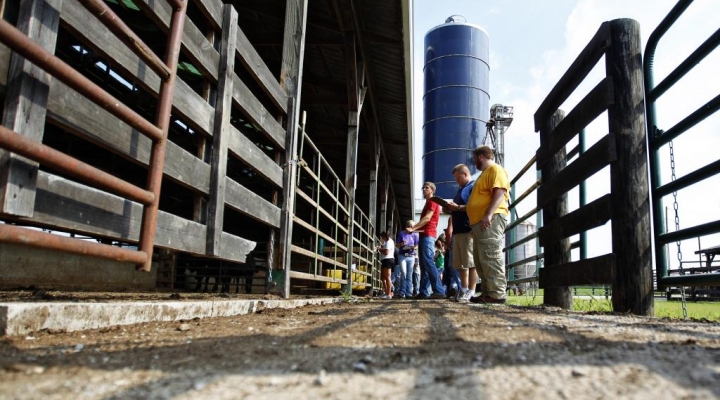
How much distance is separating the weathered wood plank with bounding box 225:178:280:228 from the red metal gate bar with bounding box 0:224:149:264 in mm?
1258

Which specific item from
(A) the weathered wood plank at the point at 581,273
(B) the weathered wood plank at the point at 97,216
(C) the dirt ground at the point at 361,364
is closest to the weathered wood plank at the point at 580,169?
(A) the weathered wood plank at the point at 581,273

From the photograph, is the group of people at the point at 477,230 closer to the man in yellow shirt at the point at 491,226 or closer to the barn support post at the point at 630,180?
the man in yellow shirt at the point at 491,226

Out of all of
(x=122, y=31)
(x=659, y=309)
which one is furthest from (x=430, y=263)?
(x=122, y=31)

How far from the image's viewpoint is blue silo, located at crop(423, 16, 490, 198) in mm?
21547

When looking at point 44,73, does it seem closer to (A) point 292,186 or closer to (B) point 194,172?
(B) point 194,172

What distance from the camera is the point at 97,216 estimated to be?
7.67ft

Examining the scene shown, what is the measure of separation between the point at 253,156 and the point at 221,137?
2.11 ft

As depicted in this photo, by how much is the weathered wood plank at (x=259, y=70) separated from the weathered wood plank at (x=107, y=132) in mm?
1138

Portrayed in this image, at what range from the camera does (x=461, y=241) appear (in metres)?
5.40

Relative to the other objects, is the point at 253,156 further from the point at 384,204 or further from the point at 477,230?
the point at 384,204

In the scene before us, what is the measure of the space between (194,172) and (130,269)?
325 cm

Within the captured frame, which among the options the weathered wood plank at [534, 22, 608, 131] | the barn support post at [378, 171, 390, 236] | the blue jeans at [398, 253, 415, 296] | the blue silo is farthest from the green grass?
the blue silo

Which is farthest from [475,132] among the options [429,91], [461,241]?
[461,241]

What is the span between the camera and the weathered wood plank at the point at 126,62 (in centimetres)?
216
